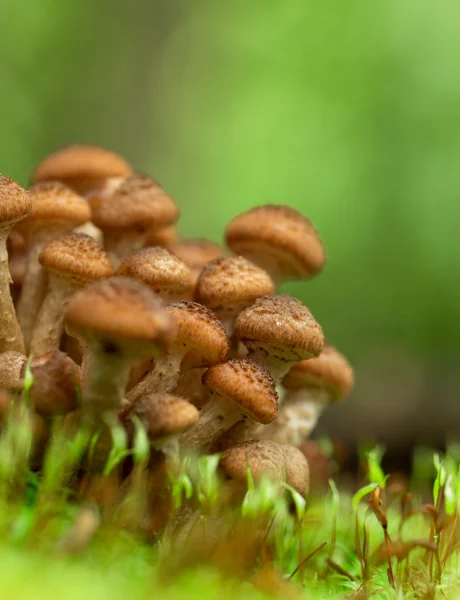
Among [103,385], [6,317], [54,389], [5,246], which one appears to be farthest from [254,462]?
[5,246]

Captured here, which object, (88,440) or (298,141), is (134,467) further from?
(298,141)

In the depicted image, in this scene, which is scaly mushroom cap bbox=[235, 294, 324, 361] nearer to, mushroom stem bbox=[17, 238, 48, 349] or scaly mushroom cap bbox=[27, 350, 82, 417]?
scaly mushroom cap bbox=[27, 350, 82, 417]

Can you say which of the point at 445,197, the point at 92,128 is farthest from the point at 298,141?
the point at 92,128

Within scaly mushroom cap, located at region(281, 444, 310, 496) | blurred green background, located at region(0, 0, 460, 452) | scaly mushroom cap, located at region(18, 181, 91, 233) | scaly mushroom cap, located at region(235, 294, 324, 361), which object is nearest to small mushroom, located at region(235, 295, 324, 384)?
scaly mushroom cap, located at region(235, 294, 324, 361)

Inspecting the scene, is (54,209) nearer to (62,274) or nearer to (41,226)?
(41,226)

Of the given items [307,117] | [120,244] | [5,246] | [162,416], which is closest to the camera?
A: [162,416]

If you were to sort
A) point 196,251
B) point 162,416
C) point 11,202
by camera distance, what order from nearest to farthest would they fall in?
point 162,416 < point 11,202 < point 196,251
